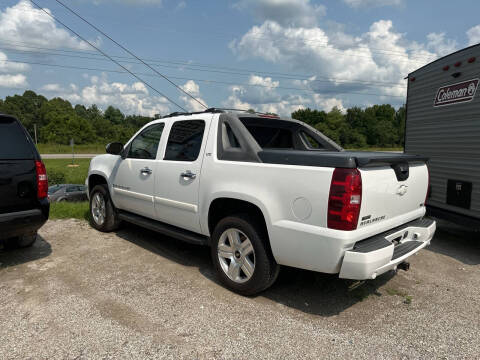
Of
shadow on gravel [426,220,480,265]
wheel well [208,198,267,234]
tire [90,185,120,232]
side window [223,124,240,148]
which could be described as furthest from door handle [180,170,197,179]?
shadow on gravel [426,220,480,265]

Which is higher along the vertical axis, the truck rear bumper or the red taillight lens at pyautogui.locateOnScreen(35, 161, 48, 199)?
the red taillight lens at pyautogui.locateOnScreen(35, 161, 48, 199)

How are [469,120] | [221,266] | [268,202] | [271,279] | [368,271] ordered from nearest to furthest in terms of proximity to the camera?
[368,271] → [268,202] → [271,279] → [221,266] → [469,120]

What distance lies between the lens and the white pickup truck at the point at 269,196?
2736 millimetres

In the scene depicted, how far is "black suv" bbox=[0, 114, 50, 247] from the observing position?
12.1 feet

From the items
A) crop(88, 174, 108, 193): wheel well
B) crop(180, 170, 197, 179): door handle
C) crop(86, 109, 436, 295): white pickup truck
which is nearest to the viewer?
crop(86, 109, 436, 295): white pickup truck

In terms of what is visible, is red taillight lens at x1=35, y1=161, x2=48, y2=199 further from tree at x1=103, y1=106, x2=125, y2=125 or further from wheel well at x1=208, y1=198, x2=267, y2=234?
tree at x1=103, y1=106, x2=125, y2=125

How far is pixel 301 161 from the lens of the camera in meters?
A: 2.89

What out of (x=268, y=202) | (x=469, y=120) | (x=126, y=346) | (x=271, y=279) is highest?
(x=469, y=120)

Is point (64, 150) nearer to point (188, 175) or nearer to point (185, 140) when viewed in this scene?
point (185, 140)

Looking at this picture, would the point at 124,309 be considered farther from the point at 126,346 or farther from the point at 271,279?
the point at 271,279

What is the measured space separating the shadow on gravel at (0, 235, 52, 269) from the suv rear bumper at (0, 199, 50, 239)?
66cm

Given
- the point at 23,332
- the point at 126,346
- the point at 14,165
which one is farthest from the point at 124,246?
the point at 126,346

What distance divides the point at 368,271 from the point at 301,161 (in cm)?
105

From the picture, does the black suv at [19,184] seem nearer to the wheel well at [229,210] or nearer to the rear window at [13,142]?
the rear window at [13,142]
